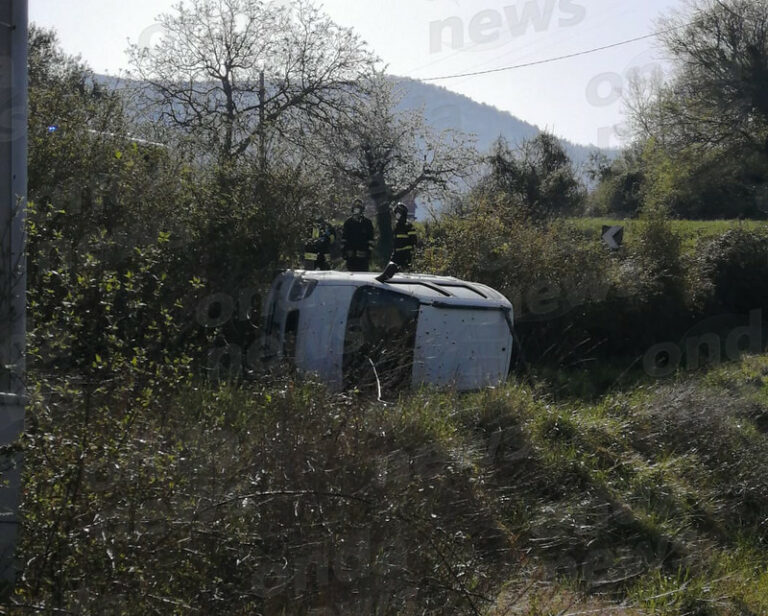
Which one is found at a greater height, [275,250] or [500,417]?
[275,250]

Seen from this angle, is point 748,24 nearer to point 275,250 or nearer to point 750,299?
point 750,299

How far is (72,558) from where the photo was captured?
4141 mm

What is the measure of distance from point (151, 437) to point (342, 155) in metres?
20.6

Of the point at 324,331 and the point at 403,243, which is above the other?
the point at 403,243

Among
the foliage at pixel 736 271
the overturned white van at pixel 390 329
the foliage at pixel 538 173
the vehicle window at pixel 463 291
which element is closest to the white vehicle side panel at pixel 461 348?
the overturned white van at pixel 390 329

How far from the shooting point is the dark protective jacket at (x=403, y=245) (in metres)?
15.4

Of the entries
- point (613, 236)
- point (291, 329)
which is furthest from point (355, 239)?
point (291, 329)

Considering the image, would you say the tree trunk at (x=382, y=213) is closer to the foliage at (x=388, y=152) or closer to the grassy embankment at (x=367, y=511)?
the foliage at (x=388, y=152)

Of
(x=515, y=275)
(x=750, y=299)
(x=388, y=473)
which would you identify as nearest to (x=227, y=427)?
(x=388, y=473)

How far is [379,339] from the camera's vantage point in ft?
29.0

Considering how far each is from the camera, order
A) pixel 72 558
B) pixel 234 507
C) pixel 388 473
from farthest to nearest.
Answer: pixel 388 473
pixel 234 507
pixel 72 558

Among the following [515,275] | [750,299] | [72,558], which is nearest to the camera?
[72,558]

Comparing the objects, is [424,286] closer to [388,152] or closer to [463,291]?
[463,291]

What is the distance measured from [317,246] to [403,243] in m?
3.13
